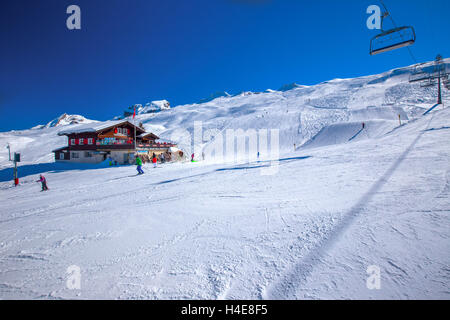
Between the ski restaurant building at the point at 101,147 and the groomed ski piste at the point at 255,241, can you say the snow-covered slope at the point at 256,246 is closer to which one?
the groomed ski piste at the point at 255,241

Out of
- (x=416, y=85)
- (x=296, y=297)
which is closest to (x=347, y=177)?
(x=296, y=297)

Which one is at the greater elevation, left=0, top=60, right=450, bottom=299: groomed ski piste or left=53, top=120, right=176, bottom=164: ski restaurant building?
left=53, top=120, right=176, bottom=164: ski restaurant building

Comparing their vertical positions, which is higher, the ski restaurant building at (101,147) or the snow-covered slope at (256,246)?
the ski restaurant building at (101,147)

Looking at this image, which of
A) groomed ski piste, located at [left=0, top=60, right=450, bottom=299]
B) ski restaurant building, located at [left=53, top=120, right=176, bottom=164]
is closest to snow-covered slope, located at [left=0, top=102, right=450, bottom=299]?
groomed ski piste, located at [left=0, top=60, right=450, bottom=299]

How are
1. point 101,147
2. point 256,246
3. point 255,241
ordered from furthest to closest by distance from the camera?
point 101,147 → point 255,241 → point 256,246

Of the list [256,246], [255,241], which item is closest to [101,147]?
[255,241]

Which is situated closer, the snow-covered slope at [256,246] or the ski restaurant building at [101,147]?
the snow-covered slope at [256,246]

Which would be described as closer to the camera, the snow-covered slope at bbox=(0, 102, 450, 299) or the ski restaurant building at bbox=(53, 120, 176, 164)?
the snow-covered slope at bbox=(0, 102, 450, 299)

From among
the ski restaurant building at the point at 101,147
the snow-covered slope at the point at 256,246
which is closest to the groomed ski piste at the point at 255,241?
the snow-covered slope at the point at 256,246

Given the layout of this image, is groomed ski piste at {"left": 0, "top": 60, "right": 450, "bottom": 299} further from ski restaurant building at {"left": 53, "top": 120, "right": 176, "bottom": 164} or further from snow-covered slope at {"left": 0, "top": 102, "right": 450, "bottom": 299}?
ski restaurant building at {"left": 53, "top": 120, "right": 176, "bottom": 164}

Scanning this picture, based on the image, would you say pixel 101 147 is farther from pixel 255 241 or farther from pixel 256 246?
pixel 256 246
